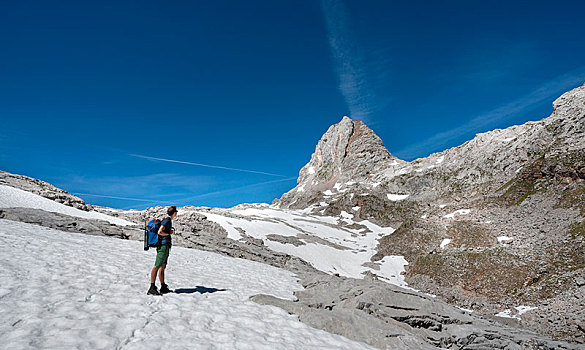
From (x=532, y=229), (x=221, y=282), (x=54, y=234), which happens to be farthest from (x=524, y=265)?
(x=54, y=234)

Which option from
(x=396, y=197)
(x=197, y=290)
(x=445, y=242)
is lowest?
(x=197, y=290)

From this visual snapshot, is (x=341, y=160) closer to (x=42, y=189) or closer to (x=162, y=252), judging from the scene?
(x=42, y=189)

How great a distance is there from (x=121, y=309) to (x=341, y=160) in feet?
520

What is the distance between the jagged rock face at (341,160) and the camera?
5733 inches

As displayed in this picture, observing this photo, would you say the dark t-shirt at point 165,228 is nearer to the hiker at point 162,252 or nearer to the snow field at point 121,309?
the hiker at point 162,252

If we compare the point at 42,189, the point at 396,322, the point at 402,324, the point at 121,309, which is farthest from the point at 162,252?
the point at 42,189

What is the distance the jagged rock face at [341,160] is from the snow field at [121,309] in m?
119

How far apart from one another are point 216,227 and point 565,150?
2900 inches

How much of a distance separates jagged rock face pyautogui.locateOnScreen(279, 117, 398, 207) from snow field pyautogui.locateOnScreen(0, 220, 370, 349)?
119 metres

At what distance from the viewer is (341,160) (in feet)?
534

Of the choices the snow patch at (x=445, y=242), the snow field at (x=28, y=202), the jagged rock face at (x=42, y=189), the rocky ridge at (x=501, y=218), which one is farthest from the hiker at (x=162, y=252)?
the snow patch at (x=445, y=242)

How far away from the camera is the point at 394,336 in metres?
9.38

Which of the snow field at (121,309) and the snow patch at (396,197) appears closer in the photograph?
the snow field at (121,309)

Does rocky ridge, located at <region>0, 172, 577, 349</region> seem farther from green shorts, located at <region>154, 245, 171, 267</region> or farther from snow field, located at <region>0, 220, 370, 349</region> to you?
green shorts, located at <region>154, 245, 171, 267</region>
